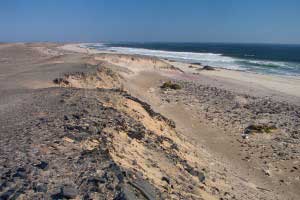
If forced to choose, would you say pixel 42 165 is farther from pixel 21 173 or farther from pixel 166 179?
pixel 166 179

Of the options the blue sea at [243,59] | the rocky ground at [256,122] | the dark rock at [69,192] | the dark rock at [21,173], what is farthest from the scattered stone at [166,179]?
the blue sea at [243,59]

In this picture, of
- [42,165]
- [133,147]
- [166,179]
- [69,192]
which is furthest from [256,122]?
[69,192]

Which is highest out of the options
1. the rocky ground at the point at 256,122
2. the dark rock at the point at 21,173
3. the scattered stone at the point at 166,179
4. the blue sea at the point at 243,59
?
the dark rock at the point at 21,173

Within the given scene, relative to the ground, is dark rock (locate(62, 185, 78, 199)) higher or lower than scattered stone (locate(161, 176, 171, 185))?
higher

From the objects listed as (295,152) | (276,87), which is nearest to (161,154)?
(295,152)

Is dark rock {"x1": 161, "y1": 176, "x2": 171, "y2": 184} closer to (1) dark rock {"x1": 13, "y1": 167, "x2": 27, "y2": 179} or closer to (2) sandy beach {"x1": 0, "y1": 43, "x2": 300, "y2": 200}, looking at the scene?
(2) sandy beach {"x1": 0, "y1": 43, "x2": 300, "y2": 200}

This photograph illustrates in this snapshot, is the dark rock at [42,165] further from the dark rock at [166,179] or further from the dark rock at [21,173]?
the dark rock at [166,179]

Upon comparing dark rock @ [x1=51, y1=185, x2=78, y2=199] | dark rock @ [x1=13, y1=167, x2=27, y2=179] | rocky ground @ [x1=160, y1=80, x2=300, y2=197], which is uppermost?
dark rock @ [x1=13, y1=167, x2=27, y2=179]

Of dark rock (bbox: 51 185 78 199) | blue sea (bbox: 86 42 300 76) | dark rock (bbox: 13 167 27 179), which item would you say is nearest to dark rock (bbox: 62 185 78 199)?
dark rock (bbox: 51 185 78 199)
